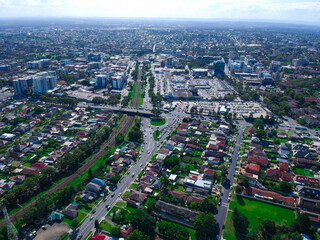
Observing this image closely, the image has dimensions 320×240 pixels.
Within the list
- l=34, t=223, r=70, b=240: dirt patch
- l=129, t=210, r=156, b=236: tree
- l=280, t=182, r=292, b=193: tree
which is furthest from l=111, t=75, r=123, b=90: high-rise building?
l=280, t=182, r=292, b=193: tree

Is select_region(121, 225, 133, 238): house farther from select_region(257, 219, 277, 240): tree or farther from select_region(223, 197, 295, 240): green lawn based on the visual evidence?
select_region(257, 219, 277, 240): tree

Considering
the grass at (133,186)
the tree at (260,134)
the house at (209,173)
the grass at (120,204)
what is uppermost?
the tree at (260,134)

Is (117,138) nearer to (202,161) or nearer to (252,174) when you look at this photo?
(202,161)

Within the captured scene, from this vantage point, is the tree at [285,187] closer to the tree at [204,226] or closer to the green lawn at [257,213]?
the green lawn at [257,213]

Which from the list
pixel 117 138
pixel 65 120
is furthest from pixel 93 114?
pixel 117 138

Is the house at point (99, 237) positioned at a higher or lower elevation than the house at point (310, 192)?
lower

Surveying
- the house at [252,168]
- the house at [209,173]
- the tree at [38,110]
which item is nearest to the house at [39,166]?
the tree at [38,110]
